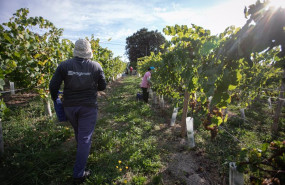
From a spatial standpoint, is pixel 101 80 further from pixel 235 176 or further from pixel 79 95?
pixel 235 176

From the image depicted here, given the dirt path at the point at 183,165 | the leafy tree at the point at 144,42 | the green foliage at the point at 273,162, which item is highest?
the leafy tree at the point at 144,42

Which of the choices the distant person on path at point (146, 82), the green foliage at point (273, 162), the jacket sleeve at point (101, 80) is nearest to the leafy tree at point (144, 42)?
the distant person on path at point (146, 82)

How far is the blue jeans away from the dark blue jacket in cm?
9

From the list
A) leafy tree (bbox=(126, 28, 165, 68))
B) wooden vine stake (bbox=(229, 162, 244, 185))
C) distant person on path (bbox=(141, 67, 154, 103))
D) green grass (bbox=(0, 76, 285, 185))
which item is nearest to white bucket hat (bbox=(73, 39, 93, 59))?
green grass (bbox=(0, 76, 285, 185))

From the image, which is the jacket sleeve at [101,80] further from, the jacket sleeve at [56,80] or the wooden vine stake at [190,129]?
the wooden vine stake at [190,129]

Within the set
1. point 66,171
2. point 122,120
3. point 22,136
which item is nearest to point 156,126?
point 122,120

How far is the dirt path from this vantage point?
247cm

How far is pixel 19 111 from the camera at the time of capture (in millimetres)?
4586

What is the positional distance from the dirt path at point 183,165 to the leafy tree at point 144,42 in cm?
3667

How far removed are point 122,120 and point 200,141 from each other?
228 centimetres

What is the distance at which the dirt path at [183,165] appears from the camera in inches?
97.3

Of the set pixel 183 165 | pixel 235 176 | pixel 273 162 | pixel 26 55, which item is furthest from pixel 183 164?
pixel 26 55

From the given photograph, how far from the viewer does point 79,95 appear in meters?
2.15

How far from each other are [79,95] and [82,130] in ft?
1.61
